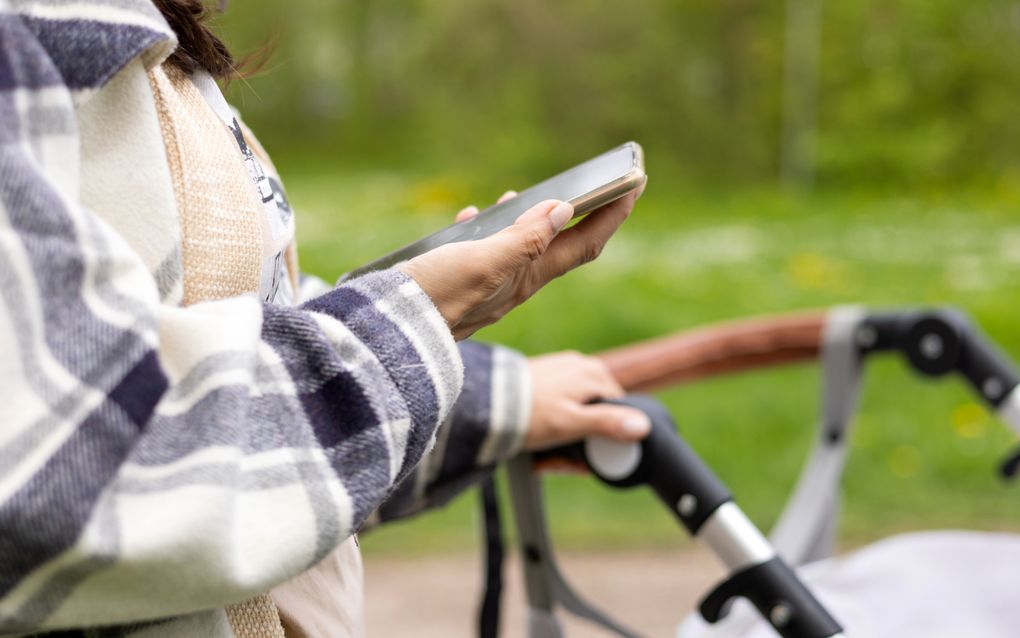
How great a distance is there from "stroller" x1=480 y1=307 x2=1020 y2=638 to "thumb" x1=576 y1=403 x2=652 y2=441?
1 cm

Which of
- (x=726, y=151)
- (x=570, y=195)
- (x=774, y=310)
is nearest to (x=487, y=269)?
(x=570, y=195)

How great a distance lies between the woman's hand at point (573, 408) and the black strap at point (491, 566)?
0.54 feet

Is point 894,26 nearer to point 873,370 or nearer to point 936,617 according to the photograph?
point 873,370

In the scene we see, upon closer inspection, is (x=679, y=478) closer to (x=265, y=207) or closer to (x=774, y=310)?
(x=265, y=207)

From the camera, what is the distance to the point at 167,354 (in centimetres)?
64

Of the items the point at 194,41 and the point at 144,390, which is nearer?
the point at 144,390

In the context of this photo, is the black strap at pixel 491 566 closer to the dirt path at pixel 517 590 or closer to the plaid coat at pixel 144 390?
the plaid coat at pixel 144 390

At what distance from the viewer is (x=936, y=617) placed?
131cm

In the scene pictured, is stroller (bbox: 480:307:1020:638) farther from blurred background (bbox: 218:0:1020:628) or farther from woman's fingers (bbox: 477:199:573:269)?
blurred background (bbox: 218:0:1020:628)

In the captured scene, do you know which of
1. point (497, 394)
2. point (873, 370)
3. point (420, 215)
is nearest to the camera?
point (497, 394)

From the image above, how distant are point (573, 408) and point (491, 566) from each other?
300 mm

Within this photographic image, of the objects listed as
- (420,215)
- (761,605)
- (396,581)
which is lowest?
(420,215)

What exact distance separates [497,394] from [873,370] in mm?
2708

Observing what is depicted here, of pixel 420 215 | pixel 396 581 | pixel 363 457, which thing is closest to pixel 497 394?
pixel 363 457
